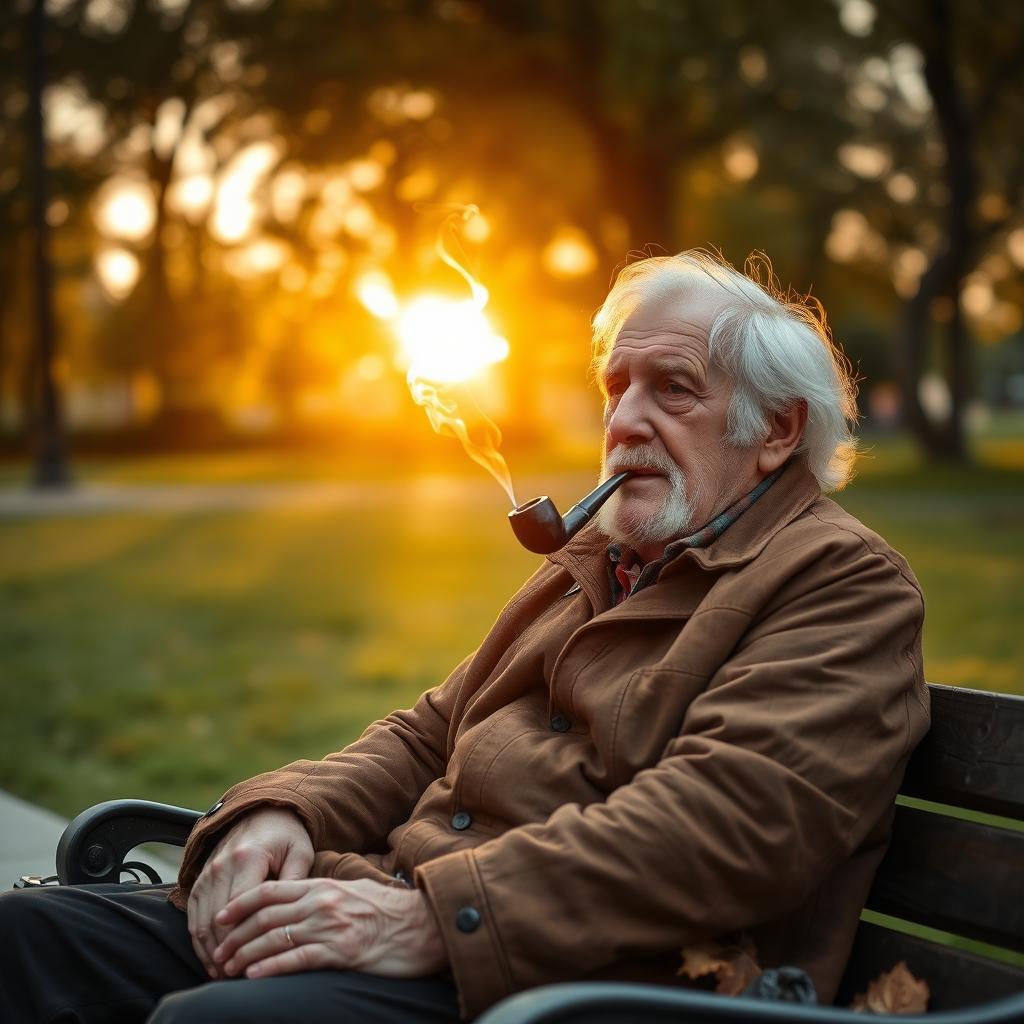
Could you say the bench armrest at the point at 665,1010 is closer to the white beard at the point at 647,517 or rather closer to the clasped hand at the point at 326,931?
the clasped hand at the point at 326,931

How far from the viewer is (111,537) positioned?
1634cm

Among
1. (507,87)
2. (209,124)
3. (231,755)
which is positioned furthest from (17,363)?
(231,755)

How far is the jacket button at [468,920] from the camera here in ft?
7.01

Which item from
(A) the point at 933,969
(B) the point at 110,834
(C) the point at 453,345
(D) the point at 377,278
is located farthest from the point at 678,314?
(D) the point at 377,278

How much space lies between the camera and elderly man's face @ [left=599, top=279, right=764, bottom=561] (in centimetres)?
266

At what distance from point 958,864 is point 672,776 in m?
0.51

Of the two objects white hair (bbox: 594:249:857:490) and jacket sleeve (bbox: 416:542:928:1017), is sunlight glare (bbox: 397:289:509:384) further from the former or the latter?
jacket sleeve (bbox: 416:542:928:1017)

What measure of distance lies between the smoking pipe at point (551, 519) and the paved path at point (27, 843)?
2212 millimetres

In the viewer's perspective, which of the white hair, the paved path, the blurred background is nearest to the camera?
the white hair

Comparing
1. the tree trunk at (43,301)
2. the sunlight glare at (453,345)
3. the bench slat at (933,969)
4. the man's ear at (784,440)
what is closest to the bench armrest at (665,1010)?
the bench slat at (933,969)

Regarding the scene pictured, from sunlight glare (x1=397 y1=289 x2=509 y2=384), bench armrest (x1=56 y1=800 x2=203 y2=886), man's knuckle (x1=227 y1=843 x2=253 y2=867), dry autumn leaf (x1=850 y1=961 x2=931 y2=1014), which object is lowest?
dry autumn leaf (x1=850 y1=961 x2=931 y2=1014)

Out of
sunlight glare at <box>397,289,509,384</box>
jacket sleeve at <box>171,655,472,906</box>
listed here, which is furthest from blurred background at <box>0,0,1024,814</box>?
jacket sleeve at <box>171,655,472,906</box>

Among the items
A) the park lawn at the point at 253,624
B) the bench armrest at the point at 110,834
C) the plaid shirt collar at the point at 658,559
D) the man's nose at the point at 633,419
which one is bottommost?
the park lawn at the point at 253,624

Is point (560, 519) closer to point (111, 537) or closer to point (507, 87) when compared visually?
point (111, 537)
